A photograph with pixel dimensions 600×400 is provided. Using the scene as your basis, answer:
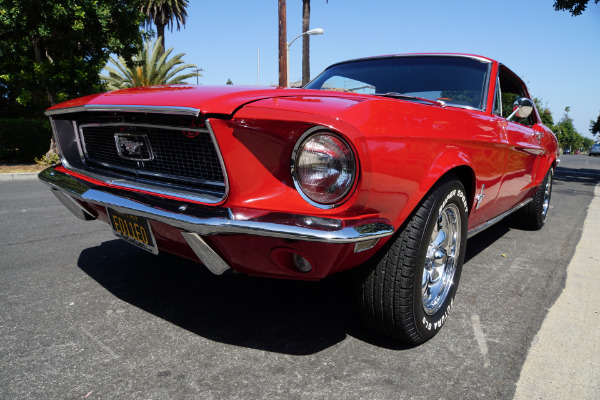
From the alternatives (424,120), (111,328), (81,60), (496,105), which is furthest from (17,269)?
(81,60)

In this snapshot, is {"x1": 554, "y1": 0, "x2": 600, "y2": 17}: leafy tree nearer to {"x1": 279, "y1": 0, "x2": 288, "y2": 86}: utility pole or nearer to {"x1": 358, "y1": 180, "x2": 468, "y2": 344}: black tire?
{"x1": 279, "y1": 0, "x2": 288, "y2": 86}: utility pole

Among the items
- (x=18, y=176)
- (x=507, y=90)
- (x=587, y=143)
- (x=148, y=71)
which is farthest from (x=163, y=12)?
(x=587, y=143)

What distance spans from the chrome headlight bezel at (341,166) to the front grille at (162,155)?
37 cm

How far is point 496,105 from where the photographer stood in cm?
307

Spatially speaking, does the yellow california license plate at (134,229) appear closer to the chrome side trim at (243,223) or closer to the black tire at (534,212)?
the chrome side trim at (243,223)

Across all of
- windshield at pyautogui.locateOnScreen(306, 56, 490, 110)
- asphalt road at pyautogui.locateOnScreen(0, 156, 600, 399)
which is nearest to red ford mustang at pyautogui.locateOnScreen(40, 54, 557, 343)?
asphalt road at pyautogui.locateOnScreen(0, 156, 600, 399)

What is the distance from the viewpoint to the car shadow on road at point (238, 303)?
206 cm

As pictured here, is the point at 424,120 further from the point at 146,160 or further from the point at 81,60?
the point at 81,60

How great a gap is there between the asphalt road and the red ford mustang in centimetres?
22

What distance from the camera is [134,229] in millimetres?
2023

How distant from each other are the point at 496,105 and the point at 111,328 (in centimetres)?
281

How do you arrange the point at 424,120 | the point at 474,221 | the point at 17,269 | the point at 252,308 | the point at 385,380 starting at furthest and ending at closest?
the point at 17,269 → the point at 474,221 → the point at 252,308 → the point at 424,120 → the point at 385,380

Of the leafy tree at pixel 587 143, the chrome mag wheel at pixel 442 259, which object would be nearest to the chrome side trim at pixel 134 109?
the chrome mag wheel at pixel 442 259

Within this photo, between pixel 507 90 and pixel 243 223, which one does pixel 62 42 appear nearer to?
pixel 507 90
